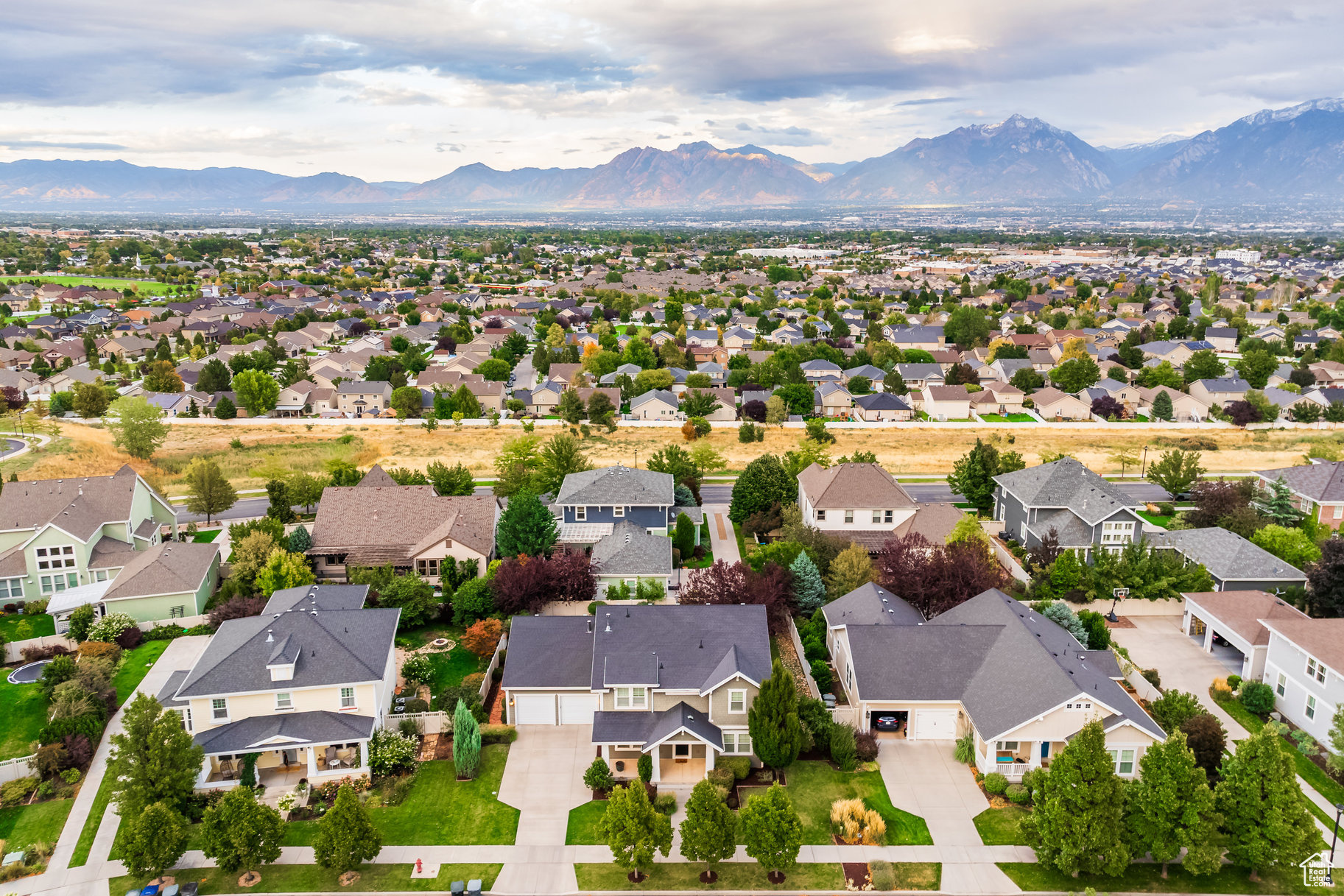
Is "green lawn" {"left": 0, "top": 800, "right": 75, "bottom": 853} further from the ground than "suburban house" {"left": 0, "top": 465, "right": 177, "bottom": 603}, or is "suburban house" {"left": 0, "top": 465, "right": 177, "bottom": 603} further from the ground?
"suburban house" {"left": 0, "top": 465, "right": 177, "bottom": 603}

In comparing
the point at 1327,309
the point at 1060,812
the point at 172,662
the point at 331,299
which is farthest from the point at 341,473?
the point at 1327,309

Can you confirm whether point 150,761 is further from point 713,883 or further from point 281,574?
point 713,883

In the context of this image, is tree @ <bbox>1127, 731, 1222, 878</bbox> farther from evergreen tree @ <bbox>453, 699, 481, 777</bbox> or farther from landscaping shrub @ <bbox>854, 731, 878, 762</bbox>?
evergreen tree @ <bbox>453, 699, 481, 777</bbox>

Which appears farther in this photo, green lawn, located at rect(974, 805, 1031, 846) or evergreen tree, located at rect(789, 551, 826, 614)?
evergreen tree, located at rect(789, 551, 826, 614)

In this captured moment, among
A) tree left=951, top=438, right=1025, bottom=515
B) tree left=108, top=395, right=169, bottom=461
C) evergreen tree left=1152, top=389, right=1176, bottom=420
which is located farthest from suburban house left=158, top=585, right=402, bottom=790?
evergreen tree left=1152, top=389, right=1176, bottom=420

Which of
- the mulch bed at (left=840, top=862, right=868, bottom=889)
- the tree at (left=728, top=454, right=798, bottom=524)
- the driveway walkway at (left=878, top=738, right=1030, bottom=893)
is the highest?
the tree at (left=728, top=454, right=798, bottom=524)

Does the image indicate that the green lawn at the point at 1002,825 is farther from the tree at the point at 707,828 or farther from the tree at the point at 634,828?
the tree at the point at 634,828
